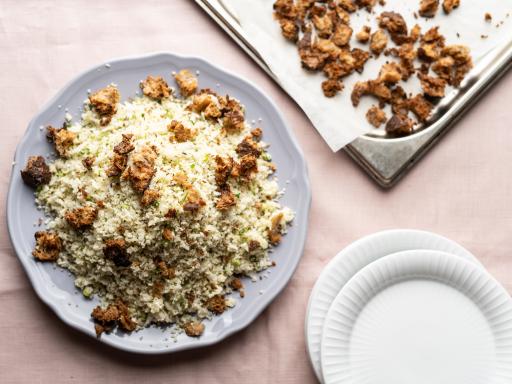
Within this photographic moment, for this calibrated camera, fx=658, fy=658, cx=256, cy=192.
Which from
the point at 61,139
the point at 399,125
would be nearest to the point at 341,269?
the point at 399,125

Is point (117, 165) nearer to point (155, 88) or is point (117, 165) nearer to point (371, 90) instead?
point (155, 88)

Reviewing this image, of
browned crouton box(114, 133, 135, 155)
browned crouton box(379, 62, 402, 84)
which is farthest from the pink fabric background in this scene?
browned crouton box(114, 133, 135, 155)

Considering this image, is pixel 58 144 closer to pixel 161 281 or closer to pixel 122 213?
pixel 122 213

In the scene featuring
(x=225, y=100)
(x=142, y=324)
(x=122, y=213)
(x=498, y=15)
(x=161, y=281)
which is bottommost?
(x=142, y=324)

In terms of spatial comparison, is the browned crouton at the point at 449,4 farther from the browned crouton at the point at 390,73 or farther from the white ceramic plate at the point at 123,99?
the white ceramic plate at the point at 123,99

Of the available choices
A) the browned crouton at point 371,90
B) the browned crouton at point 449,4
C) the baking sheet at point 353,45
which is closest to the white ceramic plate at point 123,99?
the baking sheet at point 353,45

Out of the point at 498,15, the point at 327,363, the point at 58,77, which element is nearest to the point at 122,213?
the point at 58,77
